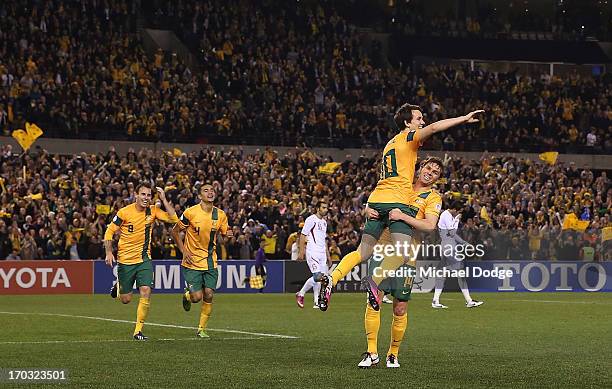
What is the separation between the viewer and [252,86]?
49469mm

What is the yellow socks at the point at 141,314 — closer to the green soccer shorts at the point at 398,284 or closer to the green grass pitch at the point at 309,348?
the green grass pitch at the point at 309,348

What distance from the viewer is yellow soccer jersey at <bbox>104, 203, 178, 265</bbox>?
747 inches

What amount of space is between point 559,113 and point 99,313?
35009 millimetres

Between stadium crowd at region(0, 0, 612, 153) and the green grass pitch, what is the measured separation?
16980 mm

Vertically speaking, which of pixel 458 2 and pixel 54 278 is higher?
pixel 458 2

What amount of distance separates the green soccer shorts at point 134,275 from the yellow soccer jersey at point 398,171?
6777 mm

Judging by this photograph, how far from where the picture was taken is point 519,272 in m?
39.1

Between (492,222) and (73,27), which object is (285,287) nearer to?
(492,222)

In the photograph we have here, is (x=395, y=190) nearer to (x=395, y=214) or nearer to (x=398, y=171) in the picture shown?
(x=398, y=171)

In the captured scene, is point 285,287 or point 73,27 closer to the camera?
point 285,287

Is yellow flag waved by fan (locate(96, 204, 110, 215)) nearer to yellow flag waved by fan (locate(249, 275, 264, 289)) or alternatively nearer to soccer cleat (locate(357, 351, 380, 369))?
yellow flag waved by fan (locate(249, 275, 264, 289))

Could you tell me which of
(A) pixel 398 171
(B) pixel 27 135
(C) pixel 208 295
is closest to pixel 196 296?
(C) pixel 208 295

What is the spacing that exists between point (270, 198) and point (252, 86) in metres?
10.9

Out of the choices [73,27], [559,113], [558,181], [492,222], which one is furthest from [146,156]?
[559,113]
